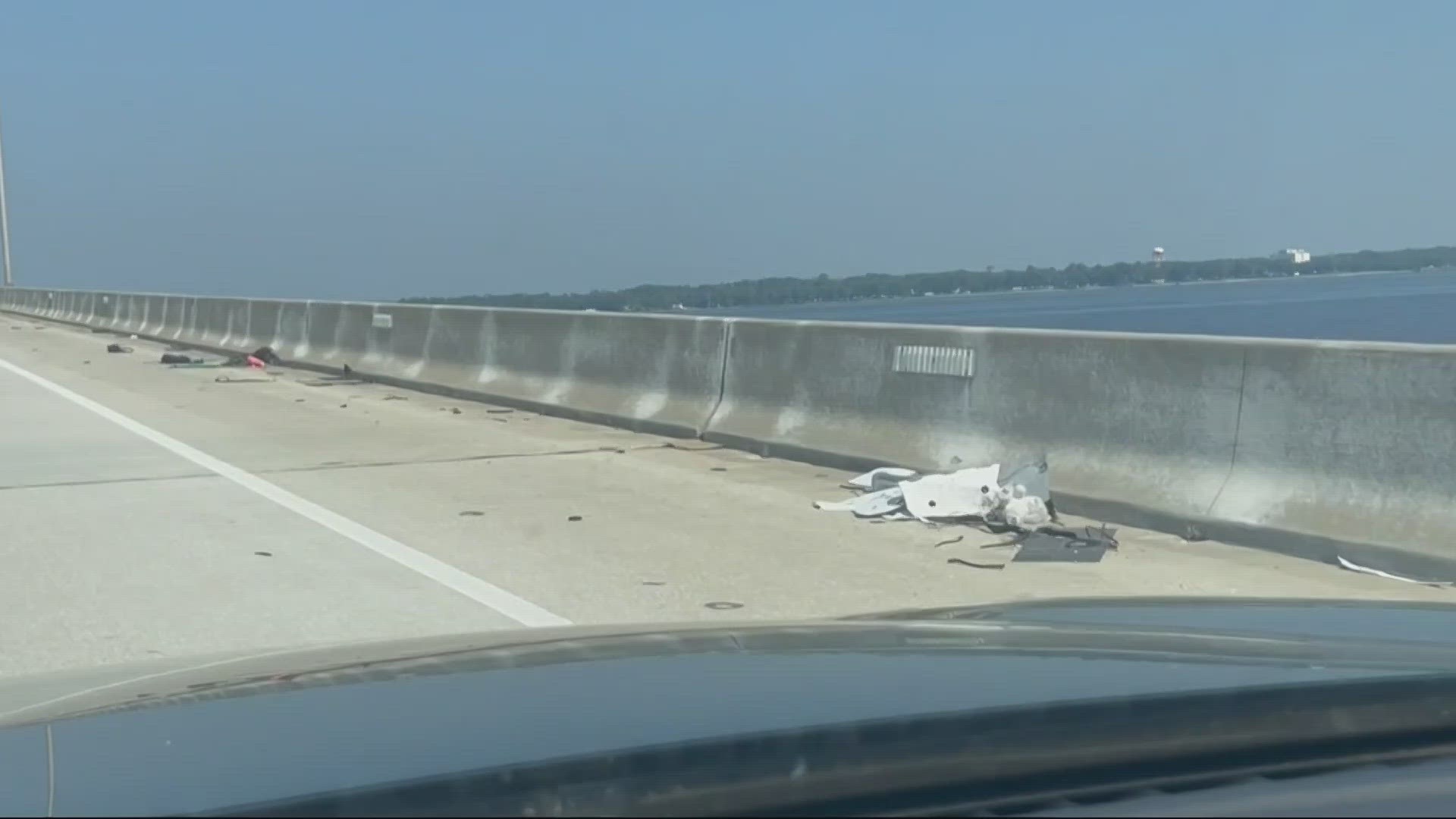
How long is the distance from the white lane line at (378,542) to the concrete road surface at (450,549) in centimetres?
2

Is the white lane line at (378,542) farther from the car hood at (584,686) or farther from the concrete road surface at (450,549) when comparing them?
the car hood at (584,686)

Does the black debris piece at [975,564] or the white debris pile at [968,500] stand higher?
the white debris pile at [968,500]

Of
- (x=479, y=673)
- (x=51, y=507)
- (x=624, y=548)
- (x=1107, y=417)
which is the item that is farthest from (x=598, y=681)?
(x=51, y=507)

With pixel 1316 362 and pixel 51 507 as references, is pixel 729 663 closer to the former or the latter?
pixel 1316 362

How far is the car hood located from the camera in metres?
2.32

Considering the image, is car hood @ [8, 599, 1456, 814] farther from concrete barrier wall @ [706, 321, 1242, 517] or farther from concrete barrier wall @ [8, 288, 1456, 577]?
concrete barrier wall @ [706, 321, 1242, 517]

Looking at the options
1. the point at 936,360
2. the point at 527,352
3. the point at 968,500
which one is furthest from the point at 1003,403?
the point at 527,352

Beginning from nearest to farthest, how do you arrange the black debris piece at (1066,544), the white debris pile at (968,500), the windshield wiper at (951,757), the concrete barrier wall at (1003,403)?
the windshield wiper at (951,757) → the black debris piece at (1066,544) → the concrete barrier wall at (1003,403) → the white debris pile at (968,500)

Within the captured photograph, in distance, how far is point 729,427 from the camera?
13.7 m

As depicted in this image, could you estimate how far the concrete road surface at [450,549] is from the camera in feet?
24.5

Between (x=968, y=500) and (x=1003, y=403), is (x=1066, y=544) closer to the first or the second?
(x=968, y=500)

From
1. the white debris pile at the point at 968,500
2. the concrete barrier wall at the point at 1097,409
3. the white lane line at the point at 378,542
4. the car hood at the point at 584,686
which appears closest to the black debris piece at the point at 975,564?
the white debris pile at the point at 968,500

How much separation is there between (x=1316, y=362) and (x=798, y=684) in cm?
616

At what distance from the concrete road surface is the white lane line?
0.08ft
